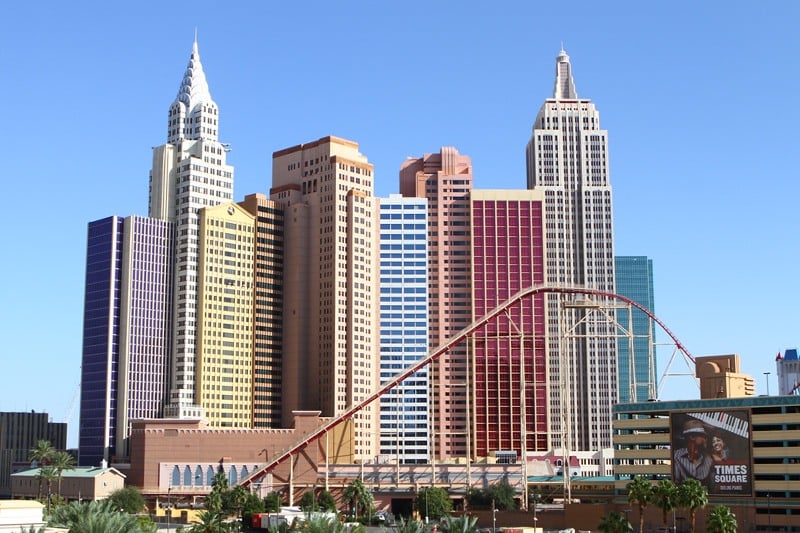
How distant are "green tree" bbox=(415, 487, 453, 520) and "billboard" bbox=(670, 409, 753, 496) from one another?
39.2m

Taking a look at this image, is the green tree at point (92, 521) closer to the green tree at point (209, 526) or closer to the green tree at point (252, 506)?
the green tree at point (209, 526)

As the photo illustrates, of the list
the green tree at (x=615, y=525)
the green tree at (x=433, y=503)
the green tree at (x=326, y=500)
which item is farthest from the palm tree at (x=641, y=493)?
the green tree at (x=326, y=500)

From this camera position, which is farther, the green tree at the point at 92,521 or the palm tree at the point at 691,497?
the palm tree at the point at 691,497

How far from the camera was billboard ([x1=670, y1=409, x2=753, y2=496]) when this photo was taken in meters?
143

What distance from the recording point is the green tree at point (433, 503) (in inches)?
6791

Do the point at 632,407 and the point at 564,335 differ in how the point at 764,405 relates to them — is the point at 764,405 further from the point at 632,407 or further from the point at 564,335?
the point at 564,335

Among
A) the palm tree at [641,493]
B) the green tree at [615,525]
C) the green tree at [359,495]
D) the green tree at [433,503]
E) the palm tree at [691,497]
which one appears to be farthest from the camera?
the green tree at [433,503]

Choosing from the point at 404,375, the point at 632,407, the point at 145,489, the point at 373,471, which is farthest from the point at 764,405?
the point at 145,489

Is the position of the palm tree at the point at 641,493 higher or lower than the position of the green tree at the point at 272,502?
higher

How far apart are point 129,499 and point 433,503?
4915cm

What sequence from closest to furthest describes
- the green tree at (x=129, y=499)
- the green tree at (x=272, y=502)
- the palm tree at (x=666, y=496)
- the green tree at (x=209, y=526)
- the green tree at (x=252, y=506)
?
the green tree at (x=209, y=526) < the palm tree at (x=666, y=496) < the green tree at (x=252, y=506) < the green tree at (x=272, y=502) < the green tree at (x=129, y=499)

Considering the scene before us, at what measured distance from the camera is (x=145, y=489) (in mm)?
196750

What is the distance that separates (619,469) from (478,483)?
40837 mm

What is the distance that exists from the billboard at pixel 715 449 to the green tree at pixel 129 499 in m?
84.5
